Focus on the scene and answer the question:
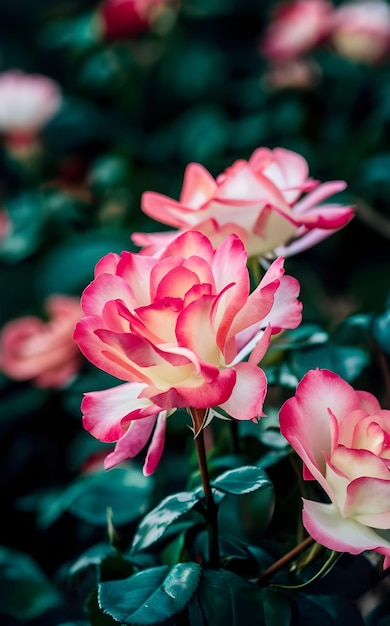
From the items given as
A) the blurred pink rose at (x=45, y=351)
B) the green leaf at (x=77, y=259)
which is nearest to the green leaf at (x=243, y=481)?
the blurred pink rose at (x=45, y=351)

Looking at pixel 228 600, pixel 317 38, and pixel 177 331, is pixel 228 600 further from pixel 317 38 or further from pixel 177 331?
pixel 317 38

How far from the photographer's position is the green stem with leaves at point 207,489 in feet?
1.23

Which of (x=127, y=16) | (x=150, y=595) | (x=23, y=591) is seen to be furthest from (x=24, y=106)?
(x=150, y=595)

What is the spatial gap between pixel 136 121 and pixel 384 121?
0.49 metres

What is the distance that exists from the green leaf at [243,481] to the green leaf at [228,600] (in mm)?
50

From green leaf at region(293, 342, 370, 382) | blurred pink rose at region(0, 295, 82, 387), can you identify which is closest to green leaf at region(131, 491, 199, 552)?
green leaf at region(293, 342, 370, 382)

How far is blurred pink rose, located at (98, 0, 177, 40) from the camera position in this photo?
122 centimetres

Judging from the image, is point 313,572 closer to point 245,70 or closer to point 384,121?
point 384,121

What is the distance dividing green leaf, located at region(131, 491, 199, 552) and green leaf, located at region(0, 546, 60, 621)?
0.33 m

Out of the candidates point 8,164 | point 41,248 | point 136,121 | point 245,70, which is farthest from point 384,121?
point 8,164

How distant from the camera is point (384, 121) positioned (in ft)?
3.85

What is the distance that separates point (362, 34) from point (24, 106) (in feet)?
2.03

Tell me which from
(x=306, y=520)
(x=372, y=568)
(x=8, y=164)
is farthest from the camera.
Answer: (x=8, y=164)

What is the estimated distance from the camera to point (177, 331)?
355 mm
